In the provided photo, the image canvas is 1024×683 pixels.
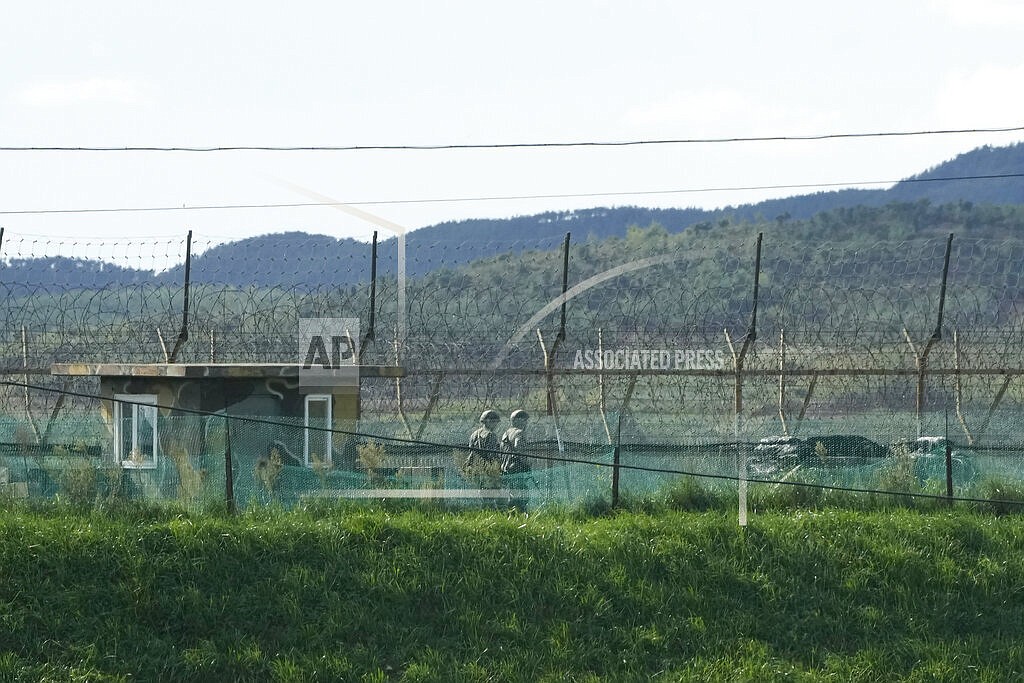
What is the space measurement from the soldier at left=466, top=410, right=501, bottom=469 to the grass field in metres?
1.17

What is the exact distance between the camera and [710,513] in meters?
12.1

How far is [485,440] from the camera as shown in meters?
14.1

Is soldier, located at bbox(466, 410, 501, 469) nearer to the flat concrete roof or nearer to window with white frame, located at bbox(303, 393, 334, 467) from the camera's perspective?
the flat concrete roof

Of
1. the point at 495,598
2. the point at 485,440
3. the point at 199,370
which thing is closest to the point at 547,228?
the point at 485,440

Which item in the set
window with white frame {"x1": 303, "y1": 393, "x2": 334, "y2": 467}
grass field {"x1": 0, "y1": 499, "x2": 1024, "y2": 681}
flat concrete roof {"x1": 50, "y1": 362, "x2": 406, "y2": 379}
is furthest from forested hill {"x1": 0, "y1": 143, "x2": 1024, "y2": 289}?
grass field {"x1": 0, "y1": 499, "x2": 1024, "y2": 681}

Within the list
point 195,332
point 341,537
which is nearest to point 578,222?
point 195,332

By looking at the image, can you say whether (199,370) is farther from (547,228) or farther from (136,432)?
(547,228)

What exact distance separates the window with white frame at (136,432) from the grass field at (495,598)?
50.9 inches

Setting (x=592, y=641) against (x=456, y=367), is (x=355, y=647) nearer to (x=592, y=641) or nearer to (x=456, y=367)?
(x=592, y=641)

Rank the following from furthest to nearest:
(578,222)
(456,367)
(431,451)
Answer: (578,222), (456,367), (431,451)

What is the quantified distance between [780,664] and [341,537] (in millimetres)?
3753

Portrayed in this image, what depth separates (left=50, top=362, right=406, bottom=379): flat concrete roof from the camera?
519 inches

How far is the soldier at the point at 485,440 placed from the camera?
41.9ft

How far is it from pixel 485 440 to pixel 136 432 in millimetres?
3647
